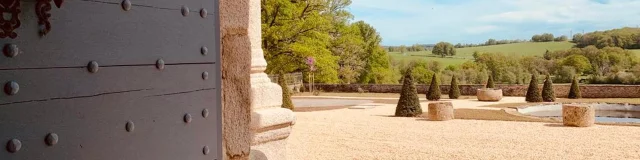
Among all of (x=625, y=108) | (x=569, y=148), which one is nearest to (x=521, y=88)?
(x=625, y=108)

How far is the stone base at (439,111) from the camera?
14.0 metres

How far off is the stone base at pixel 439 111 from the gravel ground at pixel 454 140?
0.34 metres

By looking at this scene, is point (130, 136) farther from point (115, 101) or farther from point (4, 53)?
point (4, 53)

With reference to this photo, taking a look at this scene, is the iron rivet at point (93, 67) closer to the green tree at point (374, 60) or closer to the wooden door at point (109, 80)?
the wooden door at point (109, 80)

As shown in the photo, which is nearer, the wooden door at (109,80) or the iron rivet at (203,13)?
the wooden door at (109,80)

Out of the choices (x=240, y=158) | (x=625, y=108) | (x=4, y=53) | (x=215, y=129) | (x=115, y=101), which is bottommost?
(x=625, y=108)

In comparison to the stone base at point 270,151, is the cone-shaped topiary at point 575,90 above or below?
below

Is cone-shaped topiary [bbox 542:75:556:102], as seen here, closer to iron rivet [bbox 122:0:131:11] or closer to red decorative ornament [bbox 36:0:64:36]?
iron rivet [bbox 122:0:131:11]

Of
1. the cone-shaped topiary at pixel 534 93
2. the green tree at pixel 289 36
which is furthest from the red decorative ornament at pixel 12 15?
the green tree at pixel 289 36

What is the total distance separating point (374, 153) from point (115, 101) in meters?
7.23

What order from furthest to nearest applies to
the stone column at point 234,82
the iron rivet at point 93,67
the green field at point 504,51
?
the green field at point 504,51 < the stone column at point 234,82 < the iron rivet at point 93,67

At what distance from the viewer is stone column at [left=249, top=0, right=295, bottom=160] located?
3455mm

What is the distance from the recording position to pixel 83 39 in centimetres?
151

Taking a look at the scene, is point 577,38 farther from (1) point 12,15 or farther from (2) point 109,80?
(1) point 12,15
